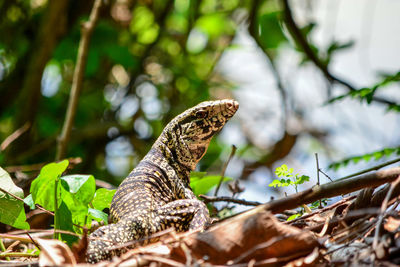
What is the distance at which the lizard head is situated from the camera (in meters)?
4.80

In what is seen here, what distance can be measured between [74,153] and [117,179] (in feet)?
2.61

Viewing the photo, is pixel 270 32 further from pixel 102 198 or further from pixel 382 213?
pixel 382 213

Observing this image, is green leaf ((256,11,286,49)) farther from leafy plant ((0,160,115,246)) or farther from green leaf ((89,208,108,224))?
leafy plant ((0,160,115,246))

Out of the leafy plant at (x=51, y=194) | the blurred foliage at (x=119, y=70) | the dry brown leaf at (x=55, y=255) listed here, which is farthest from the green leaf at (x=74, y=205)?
the blurred foliage at (x=119, y=70)

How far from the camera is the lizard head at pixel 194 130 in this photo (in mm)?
4801

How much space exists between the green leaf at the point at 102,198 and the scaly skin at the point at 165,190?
4.2 inches

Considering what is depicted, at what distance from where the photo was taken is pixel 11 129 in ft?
25.7

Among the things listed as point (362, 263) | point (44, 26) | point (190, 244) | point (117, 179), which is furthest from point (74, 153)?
point (362, 263)

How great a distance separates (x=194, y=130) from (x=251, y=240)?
7.60ft

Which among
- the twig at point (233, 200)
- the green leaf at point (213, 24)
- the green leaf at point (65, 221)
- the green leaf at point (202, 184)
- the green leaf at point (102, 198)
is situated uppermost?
the green leaf at point (213, 24)

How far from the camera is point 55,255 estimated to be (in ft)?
8.61

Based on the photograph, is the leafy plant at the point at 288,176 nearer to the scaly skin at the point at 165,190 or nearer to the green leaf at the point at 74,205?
the scaly skin at the point at 165,190

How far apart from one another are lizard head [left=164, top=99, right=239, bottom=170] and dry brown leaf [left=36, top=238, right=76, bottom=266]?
2270mm

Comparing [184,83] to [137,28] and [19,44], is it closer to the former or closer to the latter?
[137,28]
